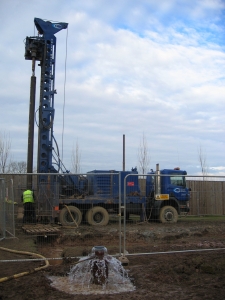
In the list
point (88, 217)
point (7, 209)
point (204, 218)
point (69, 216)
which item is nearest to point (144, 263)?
point (204, 218)

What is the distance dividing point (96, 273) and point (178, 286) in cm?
154

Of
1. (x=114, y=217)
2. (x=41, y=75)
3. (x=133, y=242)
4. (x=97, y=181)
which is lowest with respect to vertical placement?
(x=133, y=242)

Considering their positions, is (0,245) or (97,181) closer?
(0,245)

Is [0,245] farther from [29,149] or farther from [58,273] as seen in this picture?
[29,149]

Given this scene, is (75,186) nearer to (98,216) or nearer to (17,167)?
(98,216)

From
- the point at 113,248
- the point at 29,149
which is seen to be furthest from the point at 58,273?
the point at 29,149

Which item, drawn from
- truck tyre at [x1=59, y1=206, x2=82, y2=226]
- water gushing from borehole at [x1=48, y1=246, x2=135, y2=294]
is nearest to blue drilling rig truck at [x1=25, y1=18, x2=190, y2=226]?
truck tyre at [x1=59, y1=206, x2=82, y2=226]

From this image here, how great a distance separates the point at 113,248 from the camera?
34.6 feet

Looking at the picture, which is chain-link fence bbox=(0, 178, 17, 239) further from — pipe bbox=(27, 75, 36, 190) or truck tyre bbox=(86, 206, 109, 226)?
pipe bbox=(27, 75, 36, 190)

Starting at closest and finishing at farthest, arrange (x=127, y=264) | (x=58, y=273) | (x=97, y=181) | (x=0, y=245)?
(x=58, y=273), (x=127, y=264), (x=0, y=245), (x=97, y=181)

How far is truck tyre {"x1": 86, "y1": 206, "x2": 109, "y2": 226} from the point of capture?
11786mm

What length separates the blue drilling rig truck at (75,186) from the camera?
438 inches

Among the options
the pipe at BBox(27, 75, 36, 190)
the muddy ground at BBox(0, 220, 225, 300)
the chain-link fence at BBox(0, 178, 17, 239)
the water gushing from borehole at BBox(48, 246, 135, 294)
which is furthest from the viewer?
the pipe at BBox(27, 75, 36, 190)

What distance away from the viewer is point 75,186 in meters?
12.4
